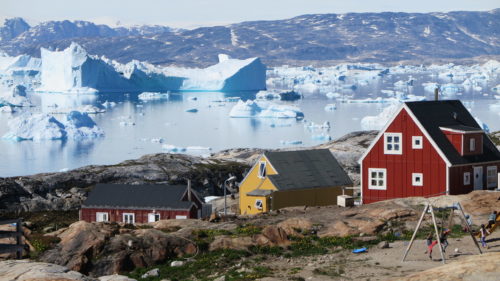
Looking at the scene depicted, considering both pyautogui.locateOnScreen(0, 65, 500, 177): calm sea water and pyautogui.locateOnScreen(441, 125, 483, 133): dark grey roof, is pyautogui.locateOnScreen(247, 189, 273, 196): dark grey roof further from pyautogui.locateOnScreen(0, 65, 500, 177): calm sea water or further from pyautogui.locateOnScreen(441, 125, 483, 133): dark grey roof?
pyautogui.locateOnScreen(0, 65, 500, 177): calm sea water

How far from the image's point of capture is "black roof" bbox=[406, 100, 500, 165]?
2803 centimetres

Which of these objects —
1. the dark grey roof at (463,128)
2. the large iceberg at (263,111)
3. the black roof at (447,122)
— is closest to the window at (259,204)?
the black roof at (447,122)

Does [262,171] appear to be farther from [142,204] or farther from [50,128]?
[50,128]

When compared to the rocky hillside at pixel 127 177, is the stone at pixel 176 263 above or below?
above

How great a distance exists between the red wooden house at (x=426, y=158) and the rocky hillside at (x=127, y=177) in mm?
18608

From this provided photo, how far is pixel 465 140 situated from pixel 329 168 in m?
6.41

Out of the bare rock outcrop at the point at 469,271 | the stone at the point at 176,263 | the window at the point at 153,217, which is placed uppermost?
the bare rock outcrop at the point at 469,271

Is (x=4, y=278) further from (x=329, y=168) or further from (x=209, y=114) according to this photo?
(x=209, y=114)

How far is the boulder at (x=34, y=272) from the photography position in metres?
11.6

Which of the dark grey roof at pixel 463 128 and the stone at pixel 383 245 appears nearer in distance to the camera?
the stone at pixel 383 245

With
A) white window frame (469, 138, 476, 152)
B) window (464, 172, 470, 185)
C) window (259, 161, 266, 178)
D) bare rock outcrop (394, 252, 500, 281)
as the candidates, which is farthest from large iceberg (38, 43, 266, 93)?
bare rock outcrop (394, 252, 500, 281)

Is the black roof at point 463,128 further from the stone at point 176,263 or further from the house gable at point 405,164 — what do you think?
the stone at point 176,263

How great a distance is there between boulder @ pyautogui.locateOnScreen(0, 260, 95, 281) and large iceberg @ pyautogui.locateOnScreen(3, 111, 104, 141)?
268 feet

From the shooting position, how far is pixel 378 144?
2897 centimetres
